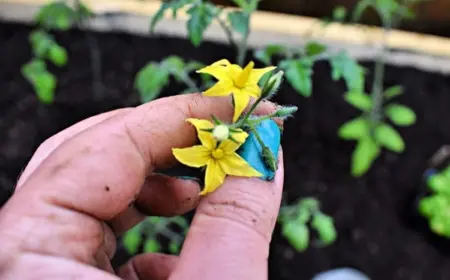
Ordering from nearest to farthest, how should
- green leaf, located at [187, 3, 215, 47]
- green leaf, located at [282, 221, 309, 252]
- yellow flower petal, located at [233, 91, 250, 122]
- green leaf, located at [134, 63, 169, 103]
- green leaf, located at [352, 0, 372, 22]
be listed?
1. yellow flower petal, located at [233, 91, 250, 122]
2. green leaf, located at [187, 3, 215, 47]
3. green leaf, located at [134, 63, 169, 103]
4. green leaf, located at [282, 221, 309, 252]
5. green leaf, located at [352, 0, 372, 22]

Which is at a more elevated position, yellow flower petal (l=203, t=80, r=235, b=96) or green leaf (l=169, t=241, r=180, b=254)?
yellow flower petal (l=203, t=80, r=235, b=96)

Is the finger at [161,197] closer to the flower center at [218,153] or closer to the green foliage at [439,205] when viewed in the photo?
the flower center at [218,153]

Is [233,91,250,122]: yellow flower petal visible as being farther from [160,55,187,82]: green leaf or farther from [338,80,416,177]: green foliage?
[338,80,416,177]: green foliage

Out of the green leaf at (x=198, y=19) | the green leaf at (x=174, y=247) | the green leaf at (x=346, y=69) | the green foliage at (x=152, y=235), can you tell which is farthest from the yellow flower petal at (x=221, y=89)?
the green leaf at (x=174, y=247)

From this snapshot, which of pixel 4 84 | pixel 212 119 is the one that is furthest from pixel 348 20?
pixel 212 119

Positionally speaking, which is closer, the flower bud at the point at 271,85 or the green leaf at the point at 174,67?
the flower bud at the point at 271,85

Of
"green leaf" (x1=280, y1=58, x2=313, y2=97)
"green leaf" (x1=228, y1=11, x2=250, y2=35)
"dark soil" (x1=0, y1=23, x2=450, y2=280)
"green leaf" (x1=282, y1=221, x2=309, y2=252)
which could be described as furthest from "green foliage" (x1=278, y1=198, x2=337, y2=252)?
"green leaf" (x1=228, y1=11, x2=250, y2=35)

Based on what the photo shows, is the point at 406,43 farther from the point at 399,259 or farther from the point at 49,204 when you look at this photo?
the point at 49,204

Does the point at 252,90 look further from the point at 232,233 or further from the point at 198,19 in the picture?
the point at 198,19
